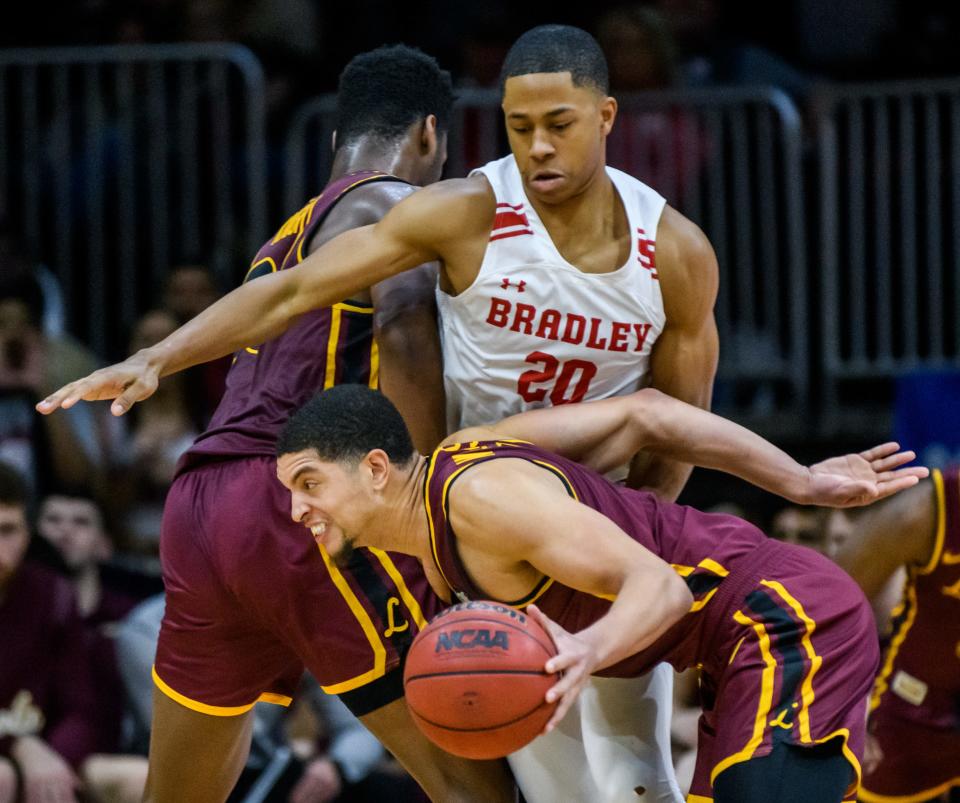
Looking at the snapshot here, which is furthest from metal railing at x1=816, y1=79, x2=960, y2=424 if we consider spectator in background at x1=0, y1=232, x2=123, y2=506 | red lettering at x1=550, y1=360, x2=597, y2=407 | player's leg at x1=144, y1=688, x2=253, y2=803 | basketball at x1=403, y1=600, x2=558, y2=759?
basketball at x1=403, y1=600, x2=558, y2=759

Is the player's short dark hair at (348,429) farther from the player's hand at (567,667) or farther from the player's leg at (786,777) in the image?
the player's leg at (786,777)

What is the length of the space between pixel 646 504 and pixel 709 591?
0.26 metres

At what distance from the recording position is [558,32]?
443cm

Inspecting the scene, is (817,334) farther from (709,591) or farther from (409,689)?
(409,689)

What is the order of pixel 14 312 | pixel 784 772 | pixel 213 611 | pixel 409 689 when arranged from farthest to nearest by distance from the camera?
1. pixel 14 312
2. pixel 213 611
3. pixel 784 772
4. pixel 409 689

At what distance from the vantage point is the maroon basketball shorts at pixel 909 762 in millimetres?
5875

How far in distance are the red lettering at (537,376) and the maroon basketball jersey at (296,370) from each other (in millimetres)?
395

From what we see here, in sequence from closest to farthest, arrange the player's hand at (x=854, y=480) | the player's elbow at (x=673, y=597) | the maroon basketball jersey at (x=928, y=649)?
the player's elbow at (x=673, y=597), the player's hand at (x=854, y=480), the maroon basketball jersey at (x=928, y=649)

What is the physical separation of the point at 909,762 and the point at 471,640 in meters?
2.84

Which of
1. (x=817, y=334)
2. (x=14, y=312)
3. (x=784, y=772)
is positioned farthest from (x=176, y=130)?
(x=784, y=772)

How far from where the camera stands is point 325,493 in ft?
13.3

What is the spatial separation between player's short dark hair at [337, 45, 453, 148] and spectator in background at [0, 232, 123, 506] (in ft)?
10.2

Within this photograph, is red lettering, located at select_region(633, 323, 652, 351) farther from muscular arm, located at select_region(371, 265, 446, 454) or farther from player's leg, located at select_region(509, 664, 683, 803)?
player's leg, located at select_region(509, 664, 683, 803)

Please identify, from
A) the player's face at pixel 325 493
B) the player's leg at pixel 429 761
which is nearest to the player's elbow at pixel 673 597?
the player's face at pixel 325 493
